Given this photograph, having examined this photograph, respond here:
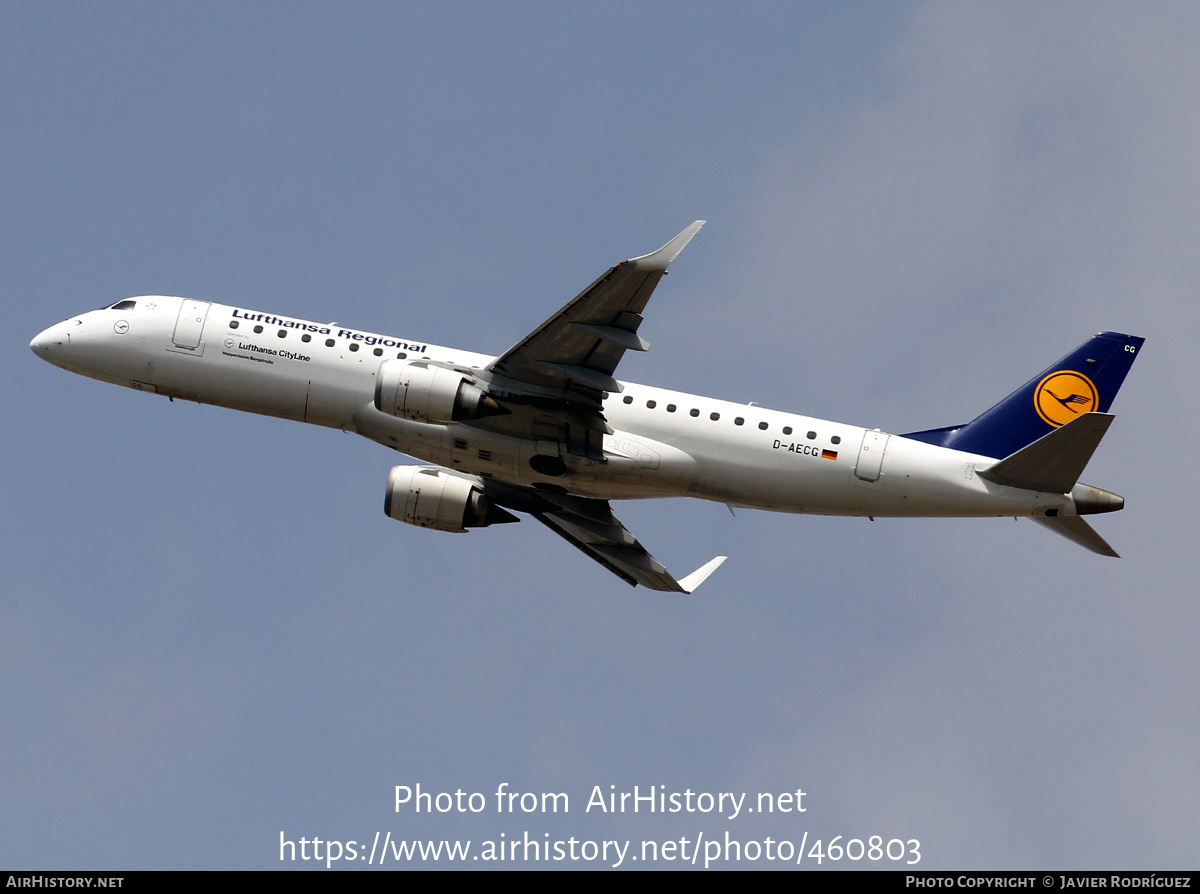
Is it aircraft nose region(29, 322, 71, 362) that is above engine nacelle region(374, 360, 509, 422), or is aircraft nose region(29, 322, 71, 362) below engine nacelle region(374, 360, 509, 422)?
above

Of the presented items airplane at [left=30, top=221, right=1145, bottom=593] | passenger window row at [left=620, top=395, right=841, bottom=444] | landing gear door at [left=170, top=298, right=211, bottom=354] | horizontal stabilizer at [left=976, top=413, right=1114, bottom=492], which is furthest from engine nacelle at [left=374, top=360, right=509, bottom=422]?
horizontal stabilizer at [left=976, top=413, right=1114, bottom=492]

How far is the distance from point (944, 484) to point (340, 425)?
17.9m

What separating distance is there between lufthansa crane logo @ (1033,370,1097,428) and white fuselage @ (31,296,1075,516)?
9.71 feet

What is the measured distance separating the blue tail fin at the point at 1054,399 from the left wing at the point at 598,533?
973 centimetres

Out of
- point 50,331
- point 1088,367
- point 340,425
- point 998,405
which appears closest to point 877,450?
point 998,405

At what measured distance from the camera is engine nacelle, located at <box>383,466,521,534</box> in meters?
42.6

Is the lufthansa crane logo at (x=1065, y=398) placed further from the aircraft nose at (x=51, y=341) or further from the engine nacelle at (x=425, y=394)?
the aircraft nose at (x=51, y=341)

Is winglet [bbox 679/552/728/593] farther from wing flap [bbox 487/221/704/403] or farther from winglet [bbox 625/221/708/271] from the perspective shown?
winglet [bbox 625/221/708/271]

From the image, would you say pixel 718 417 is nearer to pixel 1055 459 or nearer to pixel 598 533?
pixel 598 533

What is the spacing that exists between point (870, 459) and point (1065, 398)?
696cm

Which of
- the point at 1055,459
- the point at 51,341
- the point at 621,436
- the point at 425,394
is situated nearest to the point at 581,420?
the point at 621,436

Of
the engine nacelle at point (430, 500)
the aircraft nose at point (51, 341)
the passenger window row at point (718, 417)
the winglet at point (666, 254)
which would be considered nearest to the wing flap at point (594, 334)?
the winglet at point (666, 254)

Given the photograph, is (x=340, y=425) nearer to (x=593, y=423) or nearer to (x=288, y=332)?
(x=288, y=332)

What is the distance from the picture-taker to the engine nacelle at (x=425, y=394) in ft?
123
